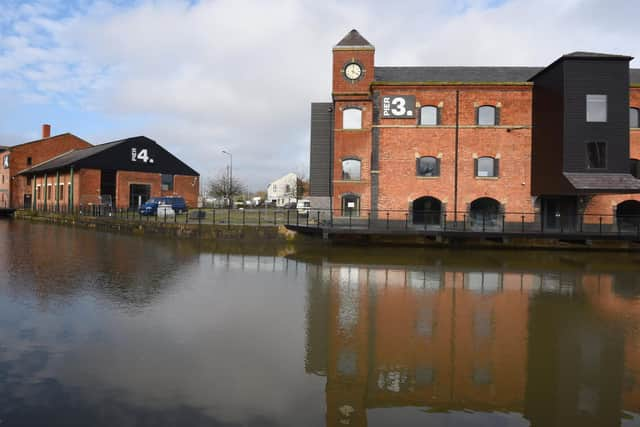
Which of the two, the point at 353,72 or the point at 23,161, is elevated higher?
the point at 353,72

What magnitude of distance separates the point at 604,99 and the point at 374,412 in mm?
19578

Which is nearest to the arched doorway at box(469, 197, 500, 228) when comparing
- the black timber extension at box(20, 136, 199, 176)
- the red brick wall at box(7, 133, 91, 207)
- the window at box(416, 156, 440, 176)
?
the window at box(416, 156, 440, 176)

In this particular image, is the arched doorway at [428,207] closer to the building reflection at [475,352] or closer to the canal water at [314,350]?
the canal water at [314,350]

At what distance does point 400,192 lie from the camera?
68.5 ft

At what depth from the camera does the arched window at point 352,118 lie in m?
21.7

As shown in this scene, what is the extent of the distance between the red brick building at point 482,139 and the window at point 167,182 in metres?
25.0

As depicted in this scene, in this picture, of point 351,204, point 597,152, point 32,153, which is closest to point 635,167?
point 597,152

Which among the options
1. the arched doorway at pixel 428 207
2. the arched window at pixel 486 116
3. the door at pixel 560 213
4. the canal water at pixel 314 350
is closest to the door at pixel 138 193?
the arched doorway at pixel 428 207

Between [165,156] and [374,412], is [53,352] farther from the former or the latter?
[165,156]

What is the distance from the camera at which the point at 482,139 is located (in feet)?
67.7

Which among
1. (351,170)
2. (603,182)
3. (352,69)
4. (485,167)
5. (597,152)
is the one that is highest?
(352,69)

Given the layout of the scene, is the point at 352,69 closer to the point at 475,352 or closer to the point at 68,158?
the point at 475,352

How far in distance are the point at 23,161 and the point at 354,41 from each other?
44.7m

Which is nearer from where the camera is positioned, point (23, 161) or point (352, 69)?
point (352, 69)
